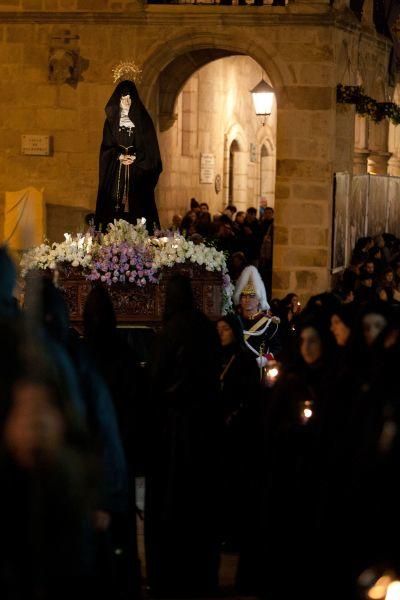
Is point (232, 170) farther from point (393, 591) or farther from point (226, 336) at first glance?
point (393, 591)

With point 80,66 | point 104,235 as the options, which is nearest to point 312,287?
point 80,66

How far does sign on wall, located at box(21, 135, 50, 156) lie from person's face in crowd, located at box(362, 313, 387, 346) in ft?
40.2

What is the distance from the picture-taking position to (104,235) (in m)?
13.8

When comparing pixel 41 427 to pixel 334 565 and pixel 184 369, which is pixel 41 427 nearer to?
pixel 334 565

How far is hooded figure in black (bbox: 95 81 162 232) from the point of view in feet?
49.4

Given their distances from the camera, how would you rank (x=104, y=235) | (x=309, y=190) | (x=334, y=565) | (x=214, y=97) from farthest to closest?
(x=214, y=97)
(x=309, y=190)
(x=104, y=235)
(x=334, y=565)

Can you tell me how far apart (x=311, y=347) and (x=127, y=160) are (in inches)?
279

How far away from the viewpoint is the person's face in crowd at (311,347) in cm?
831

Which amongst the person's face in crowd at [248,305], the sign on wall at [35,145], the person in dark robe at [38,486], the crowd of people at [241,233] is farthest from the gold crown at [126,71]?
the person in dark robe at [38,486]

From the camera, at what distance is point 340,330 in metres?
8.43

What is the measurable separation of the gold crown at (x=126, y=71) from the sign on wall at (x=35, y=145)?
1290 millimetres

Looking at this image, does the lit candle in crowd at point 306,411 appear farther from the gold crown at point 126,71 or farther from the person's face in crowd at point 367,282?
the gold crown at point 126,71

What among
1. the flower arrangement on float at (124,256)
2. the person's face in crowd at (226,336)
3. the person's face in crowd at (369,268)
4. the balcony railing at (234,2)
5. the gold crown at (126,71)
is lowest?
the person's face in crowd at (226,336)

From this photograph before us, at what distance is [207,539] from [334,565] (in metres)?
1.69
